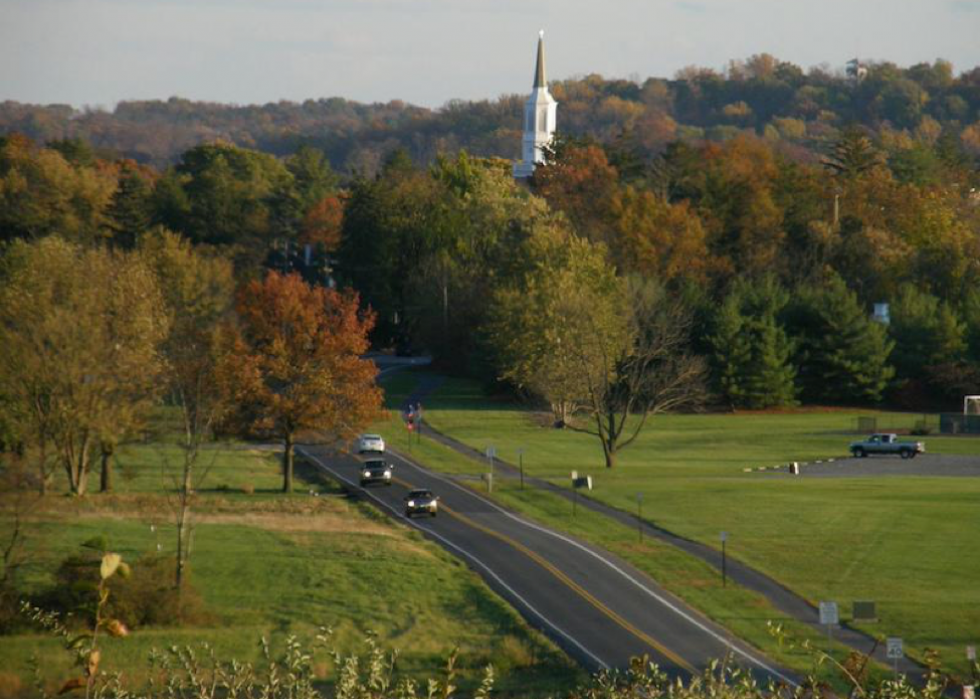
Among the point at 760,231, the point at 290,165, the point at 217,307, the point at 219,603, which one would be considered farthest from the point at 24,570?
the point at 290,165

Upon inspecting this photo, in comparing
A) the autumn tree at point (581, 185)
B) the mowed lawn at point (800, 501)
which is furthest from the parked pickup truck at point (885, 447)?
the autumn tree at point (581, 185)

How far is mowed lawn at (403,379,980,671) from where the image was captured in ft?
142

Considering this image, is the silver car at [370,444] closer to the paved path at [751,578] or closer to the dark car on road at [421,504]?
the paved path at [751,578]

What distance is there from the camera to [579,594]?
4366 cm

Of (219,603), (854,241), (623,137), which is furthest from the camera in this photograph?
(623,137)

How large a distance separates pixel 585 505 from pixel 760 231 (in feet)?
217

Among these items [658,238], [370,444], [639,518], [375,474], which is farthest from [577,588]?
[658,238]

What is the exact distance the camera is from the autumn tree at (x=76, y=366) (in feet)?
205

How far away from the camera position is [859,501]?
6166 centimetres

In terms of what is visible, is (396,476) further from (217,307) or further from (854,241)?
(854,241)

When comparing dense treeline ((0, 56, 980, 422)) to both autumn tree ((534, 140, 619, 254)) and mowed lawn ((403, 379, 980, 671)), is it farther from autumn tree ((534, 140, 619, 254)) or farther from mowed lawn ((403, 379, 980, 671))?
mowed lawn ((403, 379, 980, 671))

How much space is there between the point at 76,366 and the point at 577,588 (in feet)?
94.8

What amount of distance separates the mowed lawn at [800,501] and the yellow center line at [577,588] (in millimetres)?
5839

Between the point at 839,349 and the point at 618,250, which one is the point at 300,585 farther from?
the point at 618,250
